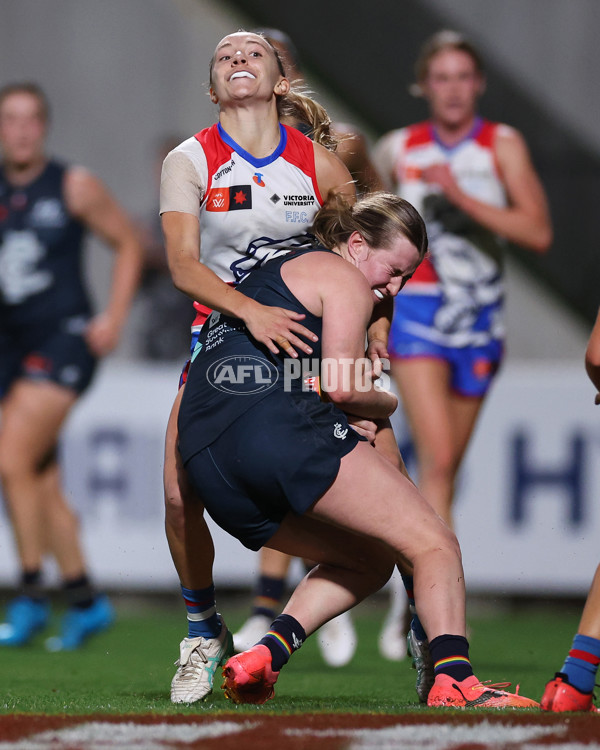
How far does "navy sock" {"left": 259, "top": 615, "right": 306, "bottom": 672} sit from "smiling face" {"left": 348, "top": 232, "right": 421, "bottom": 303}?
0.97m

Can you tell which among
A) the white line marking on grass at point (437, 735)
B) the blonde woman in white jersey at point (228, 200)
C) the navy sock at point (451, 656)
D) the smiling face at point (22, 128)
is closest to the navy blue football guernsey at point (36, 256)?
the smiling face at point (22, 128)

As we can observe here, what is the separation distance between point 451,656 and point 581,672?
13.3 inches

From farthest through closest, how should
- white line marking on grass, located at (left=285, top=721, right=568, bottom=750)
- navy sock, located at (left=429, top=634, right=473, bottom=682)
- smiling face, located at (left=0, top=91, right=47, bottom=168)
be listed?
smiling face, located at (left=0, top=91, right=47, bottom=168) → navy sock, located at (left=429, top=634, right=473, bottom=682) → white line marking on grass, located at (left=285, top=721, right=568, bottom=750)

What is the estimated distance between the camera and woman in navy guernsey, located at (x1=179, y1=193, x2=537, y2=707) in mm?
3420

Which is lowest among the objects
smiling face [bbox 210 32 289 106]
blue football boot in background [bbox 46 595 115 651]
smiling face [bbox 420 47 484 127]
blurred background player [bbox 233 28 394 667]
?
blue football boot in background [bbox 46 595 115 651]

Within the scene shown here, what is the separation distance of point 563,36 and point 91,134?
12.3 ft

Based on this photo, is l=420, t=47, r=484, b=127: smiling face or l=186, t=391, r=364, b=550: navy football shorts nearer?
l=186, t=391, r=364, b=550: navy football shorts

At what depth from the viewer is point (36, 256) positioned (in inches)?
262

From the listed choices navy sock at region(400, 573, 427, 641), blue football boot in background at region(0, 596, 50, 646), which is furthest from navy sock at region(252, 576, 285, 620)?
navy sock at region(400, 573, 427, 641)

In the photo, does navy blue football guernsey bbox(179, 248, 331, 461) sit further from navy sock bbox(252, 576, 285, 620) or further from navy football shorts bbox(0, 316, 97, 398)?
navy football shorts bbox(0, 316, 97, 398)

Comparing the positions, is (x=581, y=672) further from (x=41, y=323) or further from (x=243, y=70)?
(x=41, y=323)

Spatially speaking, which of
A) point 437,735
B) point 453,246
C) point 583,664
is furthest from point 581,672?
point 453,246

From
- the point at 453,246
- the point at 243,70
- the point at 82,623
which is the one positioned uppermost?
the point at 243,70

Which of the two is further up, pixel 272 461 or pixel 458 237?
pixel 458 237
